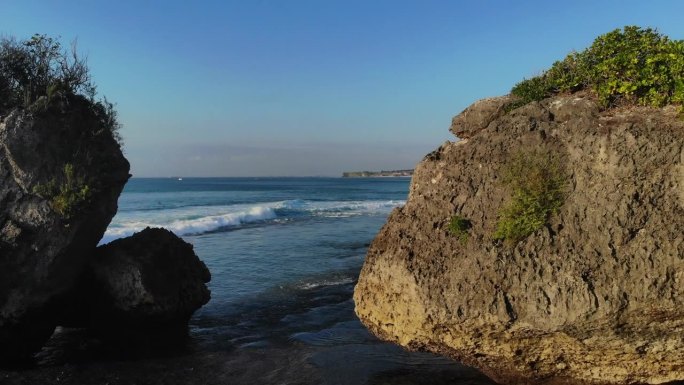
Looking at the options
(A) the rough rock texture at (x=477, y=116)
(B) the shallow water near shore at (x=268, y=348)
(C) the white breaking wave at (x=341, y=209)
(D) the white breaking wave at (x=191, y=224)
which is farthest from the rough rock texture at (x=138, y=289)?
(C) the white breaking wave at (x=341, y=209)

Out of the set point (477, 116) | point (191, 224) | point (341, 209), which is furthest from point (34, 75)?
point (341, 209)

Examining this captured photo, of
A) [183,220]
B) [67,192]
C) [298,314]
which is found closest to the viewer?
[67,192]

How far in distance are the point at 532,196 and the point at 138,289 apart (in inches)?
361

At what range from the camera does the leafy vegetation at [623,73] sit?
700 centimetres

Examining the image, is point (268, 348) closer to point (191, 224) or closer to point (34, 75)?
point (34, 75)

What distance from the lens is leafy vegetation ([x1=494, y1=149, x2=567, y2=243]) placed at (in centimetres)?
694

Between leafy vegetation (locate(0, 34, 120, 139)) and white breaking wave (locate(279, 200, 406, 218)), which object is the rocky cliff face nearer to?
leafy vegetation (locate(0, 34, 120, 139))

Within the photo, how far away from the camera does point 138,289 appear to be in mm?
11469

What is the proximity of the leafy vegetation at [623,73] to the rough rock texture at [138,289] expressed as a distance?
29.9 feet

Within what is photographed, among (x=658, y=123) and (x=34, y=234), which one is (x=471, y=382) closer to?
(x=658, y=123)

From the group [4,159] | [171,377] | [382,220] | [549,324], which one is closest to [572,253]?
[549,324]

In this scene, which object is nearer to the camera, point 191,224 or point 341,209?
point 191,224

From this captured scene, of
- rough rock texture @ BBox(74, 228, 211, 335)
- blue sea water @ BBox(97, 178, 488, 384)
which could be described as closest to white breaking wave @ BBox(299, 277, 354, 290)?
blue sea water @ BBox(97, 178, 488, 384)

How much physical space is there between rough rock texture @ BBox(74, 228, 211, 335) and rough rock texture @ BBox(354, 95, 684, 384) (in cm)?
633
